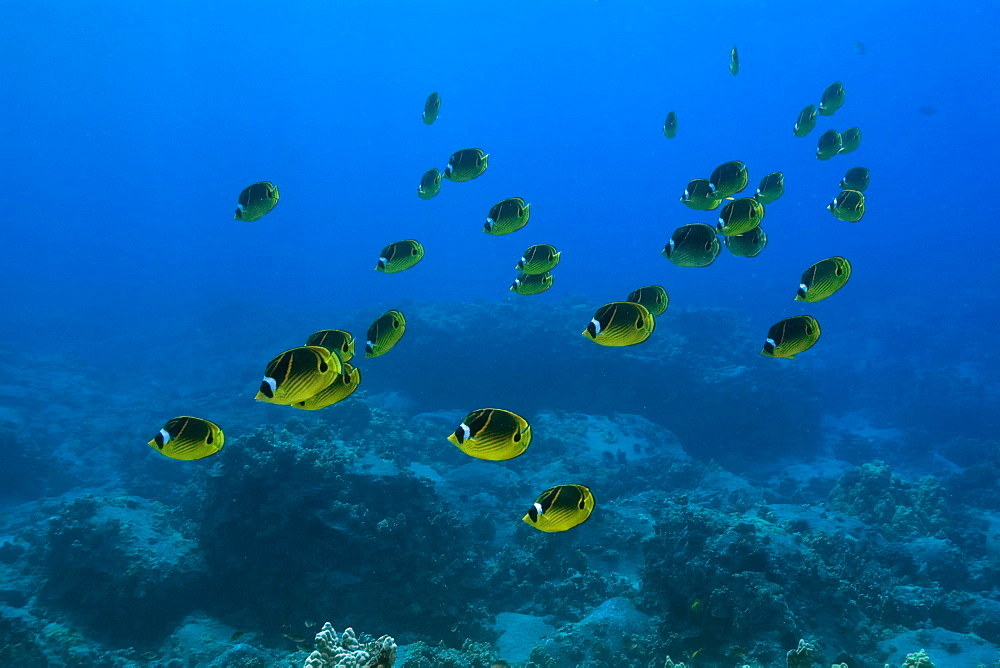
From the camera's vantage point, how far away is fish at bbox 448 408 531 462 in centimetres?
298

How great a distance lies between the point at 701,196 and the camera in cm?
637

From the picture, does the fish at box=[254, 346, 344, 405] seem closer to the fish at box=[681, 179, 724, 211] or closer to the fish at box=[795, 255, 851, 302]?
the fish at box=[795, 255, 851, 302]

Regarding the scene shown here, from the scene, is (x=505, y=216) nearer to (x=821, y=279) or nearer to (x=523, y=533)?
(x=821, y=279)

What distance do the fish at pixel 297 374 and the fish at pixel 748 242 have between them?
4.63 m

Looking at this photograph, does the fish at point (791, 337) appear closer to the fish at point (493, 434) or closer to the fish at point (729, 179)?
the fish at point (493, 434)

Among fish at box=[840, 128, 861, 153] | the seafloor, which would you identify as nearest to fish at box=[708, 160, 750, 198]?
fish at box=[840, 128, 861, 153]

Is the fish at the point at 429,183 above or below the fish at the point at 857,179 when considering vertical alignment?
below

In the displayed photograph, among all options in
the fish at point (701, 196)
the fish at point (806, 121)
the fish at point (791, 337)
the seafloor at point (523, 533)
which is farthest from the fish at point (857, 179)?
the seafloor at point (523, 533)

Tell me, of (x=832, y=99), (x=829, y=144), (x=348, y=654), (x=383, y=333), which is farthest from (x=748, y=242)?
(x=832, y=99)

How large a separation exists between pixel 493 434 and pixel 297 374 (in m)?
1.22

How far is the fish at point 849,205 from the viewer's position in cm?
665

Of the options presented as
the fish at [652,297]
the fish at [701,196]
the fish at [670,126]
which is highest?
the fish at [670,126]

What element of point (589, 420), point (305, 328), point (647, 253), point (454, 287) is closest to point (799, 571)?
point (589, 420)

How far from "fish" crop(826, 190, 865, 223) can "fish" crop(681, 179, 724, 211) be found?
1.62 metres
